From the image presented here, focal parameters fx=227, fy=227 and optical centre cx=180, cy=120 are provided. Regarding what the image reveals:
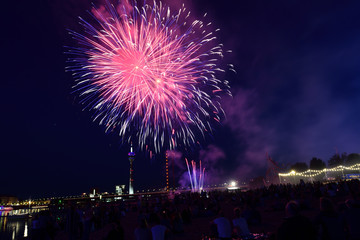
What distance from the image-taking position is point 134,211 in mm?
33906

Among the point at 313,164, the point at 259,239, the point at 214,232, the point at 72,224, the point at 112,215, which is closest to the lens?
the point at 259,239

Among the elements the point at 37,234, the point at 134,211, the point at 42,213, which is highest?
the point at 42,213

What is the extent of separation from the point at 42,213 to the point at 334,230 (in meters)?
10.2

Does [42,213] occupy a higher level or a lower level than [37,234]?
higher

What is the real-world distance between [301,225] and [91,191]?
619 feet

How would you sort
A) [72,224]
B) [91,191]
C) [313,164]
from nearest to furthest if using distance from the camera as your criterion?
[72,224] → [313,164] → [91,191]

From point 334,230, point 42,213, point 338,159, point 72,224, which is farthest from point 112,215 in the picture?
point 338,159

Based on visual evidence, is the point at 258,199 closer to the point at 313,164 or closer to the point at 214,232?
the point at 214,232

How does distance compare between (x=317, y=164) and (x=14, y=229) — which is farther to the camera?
(x=317, y=164)

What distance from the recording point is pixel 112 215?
836 inches

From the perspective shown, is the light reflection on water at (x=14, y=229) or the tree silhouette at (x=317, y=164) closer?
the light reflection on water at (x=14, y=229)

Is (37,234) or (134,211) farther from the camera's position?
(134,211)

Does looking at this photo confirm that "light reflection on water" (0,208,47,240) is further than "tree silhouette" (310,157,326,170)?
No

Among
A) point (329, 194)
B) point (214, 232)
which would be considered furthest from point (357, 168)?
point (214, 232)
